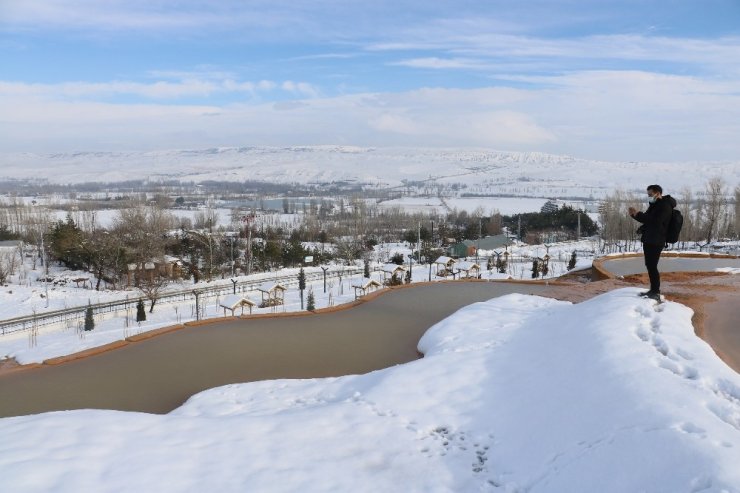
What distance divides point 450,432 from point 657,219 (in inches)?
113

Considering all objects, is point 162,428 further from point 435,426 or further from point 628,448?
point 628,448

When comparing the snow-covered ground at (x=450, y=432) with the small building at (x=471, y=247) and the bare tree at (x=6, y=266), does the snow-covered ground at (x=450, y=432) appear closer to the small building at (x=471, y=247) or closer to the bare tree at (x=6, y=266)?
the bare tree at (x=6, y=266)

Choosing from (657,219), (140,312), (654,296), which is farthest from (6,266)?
(657,219)

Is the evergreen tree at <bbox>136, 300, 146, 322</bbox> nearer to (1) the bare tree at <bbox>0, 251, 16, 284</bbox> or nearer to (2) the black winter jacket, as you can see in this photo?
(2) the black winter jacket

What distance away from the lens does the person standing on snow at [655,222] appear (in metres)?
4.56

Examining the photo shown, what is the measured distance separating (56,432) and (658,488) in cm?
292

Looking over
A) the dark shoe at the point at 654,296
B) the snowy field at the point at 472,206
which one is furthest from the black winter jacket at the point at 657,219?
the snowy field at the point at 472,206

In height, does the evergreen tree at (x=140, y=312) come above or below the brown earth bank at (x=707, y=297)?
below

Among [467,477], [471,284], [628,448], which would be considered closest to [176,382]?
[467,477]

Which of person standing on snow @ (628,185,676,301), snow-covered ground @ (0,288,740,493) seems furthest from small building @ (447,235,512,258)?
snow-covered ground @ (0,288,740,493)

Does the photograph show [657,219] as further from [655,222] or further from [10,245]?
[10,245]

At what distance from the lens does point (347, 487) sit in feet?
8.18

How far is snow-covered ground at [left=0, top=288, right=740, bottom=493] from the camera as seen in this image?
92.0 inches

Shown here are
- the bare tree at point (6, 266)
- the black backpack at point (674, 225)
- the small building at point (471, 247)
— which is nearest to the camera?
the black backpack at point (674, 225)
